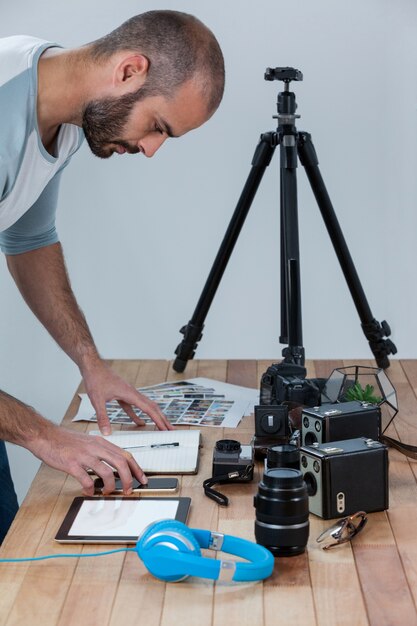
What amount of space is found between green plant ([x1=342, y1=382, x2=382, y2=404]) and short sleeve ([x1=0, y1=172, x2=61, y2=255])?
2.63 feet

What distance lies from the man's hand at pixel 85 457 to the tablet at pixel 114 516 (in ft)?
0.11

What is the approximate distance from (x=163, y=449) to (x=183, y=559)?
1.87 feet

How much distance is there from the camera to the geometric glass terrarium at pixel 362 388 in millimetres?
1901

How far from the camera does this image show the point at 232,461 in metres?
1.72

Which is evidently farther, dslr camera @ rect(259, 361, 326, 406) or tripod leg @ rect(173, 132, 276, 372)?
tripod leg @ rect(173, 132, 276, 372)

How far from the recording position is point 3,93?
68.7 inches

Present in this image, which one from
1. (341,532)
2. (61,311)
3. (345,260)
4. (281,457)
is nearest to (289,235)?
(345,260)

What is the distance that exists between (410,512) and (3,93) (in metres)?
1.06

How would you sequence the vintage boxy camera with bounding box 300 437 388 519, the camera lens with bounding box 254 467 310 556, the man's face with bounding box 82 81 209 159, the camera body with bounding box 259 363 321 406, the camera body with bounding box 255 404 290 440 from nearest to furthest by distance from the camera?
the camera lens with bounding box 254 467 310 556 → the vintage boxy camera with bounding box 300 437 388 519 → the man's face with bounding box 82 81 209 159 → the camera body with bounding box 255 404 290 440 → the camera body with bounding box 259 363 321 406

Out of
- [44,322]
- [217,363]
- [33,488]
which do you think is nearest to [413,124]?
[217,363]

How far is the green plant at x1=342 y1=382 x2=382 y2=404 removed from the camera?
6.22ft

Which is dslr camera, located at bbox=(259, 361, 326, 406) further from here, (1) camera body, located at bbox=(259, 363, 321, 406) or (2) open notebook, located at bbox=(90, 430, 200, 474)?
(2) open notebook, located at bbox=(90, 430, 200, 474)

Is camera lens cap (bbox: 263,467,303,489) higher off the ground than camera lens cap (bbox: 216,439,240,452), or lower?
higher

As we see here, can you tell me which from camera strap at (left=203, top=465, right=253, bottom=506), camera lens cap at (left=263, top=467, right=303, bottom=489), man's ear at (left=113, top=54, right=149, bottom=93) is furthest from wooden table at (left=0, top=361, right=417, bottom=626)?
man's ear at (left=113, top=54, right=149, bottom=93)
